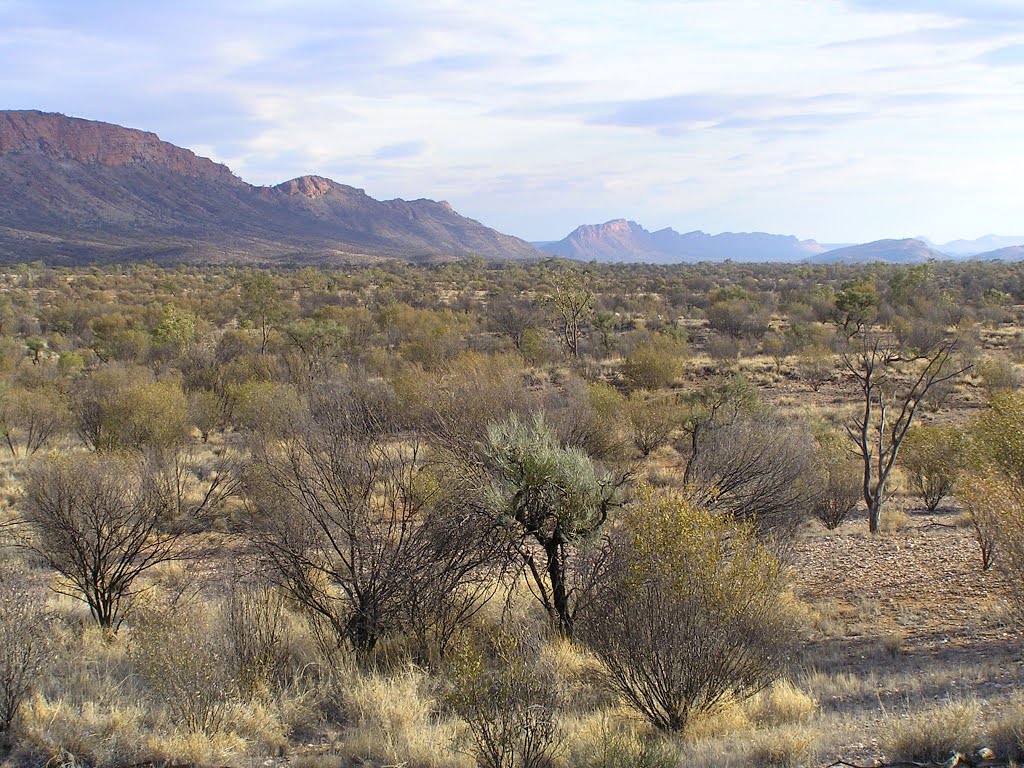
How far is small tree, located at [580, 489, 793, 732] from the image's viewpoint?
617 centimetres

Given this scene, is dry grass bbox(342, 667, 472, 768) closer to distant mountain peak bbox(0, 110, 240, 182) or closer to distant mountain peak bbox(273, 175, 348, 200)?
distant mountain peak bbox(0, 110, 240, 182)

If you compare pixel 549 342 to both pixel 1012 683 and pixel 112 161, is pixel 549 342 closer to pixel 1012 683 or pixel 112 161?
pixel 1012 683

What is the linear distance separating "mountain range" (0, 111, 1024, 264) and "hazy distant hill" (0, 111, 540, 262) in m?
0.26

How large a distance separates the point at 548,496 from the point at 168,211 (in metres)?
144

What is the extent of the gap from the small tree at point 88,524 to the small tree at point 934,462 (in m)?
15.5

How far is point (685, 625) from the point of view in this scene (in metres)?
6.13

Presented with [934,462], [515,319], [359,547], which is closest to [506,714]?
[359,547]

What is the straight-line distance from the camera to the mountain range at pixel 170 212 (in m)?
103

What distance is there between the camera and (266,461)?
9.30 meters

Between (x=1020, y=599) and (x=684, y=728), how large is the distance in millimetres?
4123

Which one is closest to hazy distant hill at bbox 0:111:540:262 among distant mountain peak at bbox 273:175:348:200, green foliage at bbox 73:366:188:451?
distant mountain peak at bbox 273:175:348:200

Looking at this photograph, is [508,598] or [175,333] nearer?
[508,598]

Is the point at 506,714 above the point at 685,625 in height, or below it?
below

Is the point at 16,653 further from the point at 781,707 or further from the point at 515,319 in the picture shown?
the point at 515,319
